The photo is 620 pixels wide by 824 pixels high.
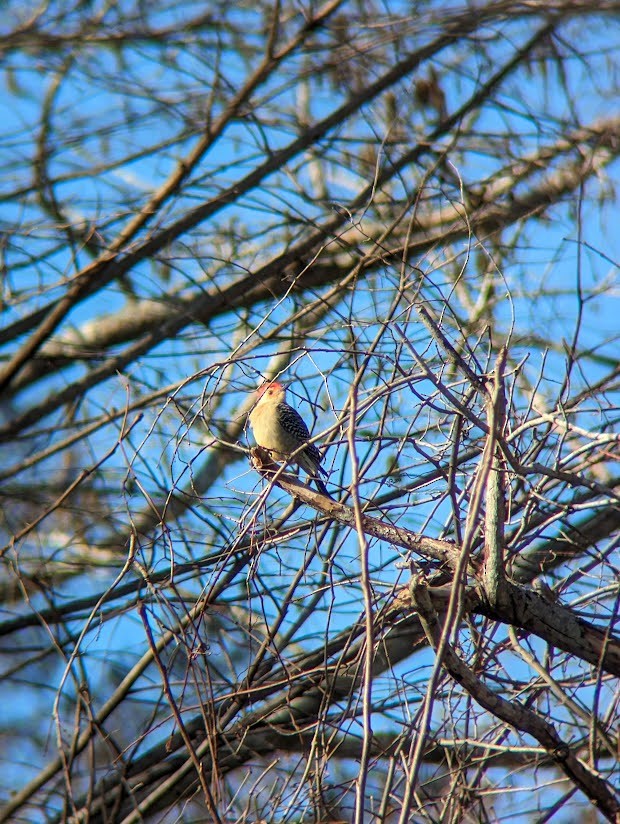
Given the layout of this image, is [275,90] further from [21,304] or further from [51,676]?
[51,676]

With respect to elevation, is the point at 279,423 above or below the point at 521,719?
above

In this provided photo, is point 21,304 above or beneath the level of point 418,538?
above

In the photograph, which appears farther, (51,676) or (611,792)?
(51,676)

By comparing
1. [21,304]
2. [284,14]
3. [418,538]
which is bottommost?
[418,538]

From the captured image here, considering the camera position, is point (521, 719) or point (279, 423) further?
point (279, 423)

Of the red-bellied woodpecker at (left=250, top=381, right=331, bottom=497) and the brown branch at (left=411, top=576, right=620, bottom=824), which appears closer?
the brown branch at (left=411, top=576, right=620, bottom=824)

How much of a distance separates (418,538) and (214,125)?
4.58m

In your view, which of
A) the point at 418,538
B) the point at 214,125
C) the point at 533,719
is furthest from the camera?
the point at 214,125

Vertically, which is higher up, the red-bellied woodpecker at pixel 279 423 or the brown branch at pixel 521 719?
the red-bellied woodpecker at pixel 279 423

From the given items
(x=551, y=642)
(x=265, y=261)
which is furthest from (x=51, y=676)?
(x=551, y=642)

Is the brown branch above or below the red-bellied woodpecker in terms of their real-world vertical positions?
below

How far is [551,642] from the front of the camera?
341 cm

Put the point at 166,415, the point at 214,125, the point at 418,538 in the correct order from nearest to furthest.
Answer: the point at 418,538, the point at 166,415, the point at 214,125

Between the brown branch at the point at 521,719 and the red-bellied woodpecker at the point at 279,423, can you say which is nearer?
the brown branch at the point at 521,719
